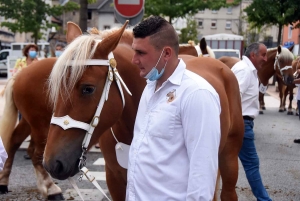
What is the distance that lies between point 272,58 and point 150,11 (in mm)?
14312

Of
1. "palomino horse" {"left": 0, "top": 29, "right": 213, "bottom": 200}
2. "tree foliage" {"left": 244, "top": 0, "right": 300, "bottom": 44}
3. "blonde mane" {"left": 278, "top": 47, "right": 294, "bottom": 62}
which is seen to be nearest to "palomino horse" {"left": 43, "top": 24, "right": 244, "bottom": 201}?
"palomino horse" {"left": 0, "top": 29, "right": 213, "bottom": 200}

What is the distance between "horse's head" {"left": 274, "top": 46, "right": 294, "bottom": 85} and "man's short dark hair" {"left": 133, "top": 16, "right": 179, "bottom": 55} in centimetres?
836

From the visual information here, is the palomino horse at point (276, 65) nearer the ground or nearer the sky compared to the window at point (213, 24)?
nearer the ground

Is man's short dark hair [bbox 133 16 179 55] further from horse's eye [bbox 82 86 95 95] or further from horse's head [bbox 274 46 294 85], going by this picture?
horse's head [bbox 274 46 294 85]

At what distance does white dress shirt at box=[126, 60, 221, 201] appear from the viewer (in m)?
1.92

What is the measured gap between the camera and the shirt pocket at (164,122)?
199cm

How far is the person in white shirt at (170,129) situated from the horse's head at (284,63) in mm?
8395

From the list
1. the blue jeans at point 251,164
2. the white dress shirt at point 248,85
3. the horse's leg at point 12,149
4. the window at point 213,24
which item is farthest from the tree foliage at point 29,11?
the window at point 213,24

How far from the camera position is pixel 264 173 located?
255 inches

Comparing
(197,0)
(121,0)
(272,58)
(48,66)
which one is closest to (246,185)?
(48,66)

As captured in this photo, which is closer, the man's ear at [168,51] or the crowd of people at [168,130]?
the crowd of people at [168,130]

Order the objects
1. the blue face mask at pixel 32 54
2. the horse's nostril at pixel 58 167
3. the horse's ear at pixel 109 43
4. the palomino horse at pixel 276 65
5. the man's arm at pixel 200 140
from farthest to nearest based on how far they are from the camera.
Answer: the palomino horse at pixel 276 65
the blue face mask at pixel 32 54
the horse's ear at pixel 109 43
the horse's nostril at pixel 58 167
the man's arm at pixel 200 140

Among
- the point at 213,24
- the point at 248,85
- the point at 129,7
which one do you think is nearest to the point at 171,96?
the point at 248,85

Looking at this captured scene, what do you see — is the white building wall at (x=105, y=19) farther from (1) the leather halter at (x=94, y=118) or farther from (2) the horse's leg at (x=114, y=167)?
(1) the leather halter at (x=94, y=118)
